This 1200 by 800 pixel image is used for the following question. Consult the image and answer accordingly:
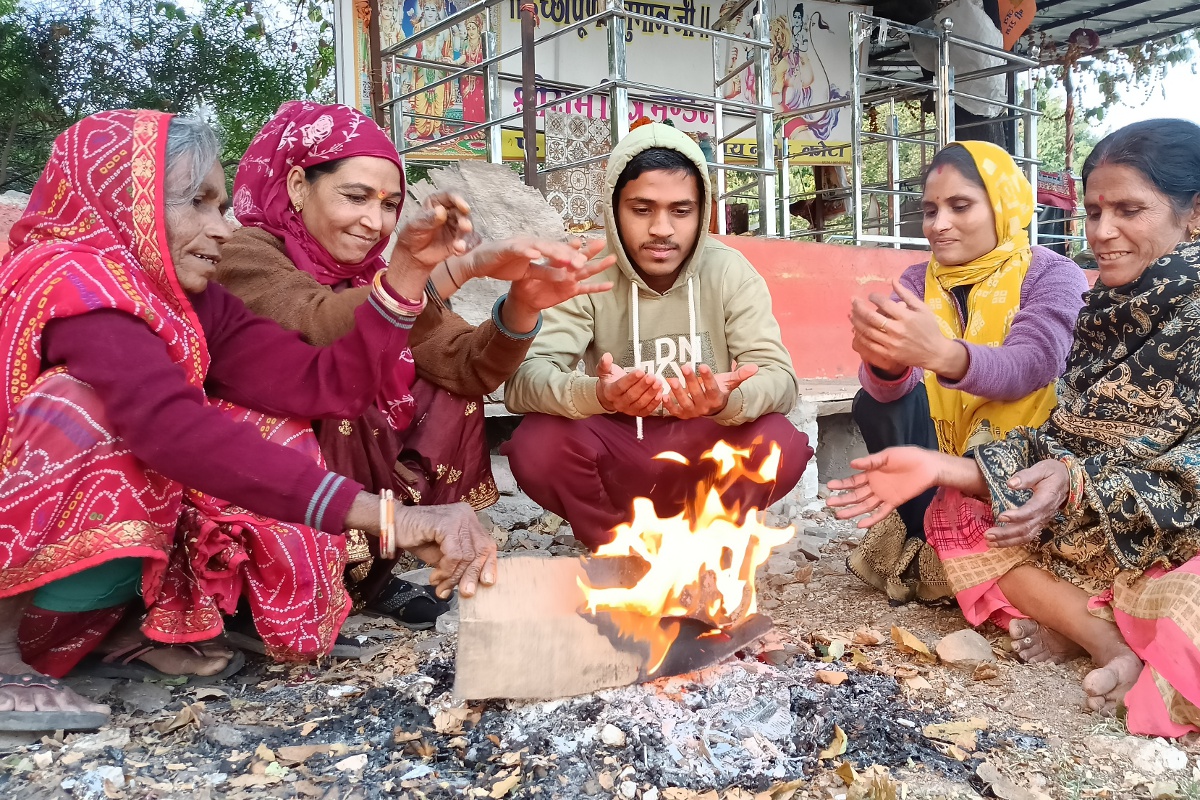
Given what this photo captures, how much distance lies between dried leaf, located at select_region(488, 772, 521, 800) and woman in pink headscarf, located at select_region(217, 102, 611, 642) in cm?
112

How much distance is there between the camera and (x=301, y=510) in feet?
6.47

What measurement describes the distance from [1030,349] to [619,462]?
1429 millimetres

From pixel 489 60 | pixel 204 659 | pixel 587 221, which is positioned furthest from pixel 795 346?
pixel 204 659

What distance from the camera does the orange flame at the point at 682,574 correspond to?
2.22 meters

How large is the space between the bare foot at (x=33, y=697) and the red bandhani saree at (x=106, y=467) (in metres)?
0.05

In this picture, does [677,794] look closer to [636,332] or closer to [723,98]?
[636,332]

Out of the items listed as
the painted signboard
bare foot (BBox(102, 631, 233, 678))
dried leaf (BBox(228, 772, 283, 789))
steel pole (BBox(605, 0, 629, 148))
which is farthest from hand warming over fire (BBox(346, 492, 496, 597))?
the painted signboard

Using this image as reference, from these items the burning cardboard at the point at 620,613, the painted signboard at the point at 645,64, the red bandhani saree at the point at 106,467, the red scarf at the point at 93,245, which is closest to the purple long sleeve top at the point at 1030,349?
the burning cardboard at the point at 620,613

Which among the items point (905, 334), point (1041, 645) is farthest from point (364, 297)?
→ point (1041, 645)

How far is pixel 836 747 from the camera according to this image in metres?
1.93

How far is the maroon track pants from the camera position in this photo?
9.82 ft

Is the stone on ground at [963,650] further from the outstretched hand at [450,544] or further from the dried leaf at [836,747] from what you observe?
the outstretched hand at [450,544]

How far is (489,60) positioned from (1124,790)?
5.44 m

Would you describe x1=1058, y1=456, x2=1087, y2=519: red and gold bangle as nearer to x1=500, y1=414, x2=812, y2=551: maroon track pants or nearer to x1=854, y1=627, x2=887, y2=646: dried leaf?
x1=854, y1=627, x2=887, y2=646: dried leaf
